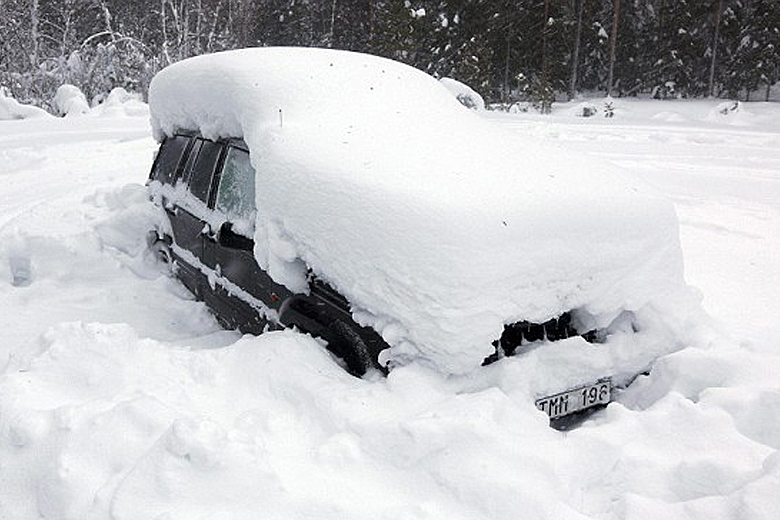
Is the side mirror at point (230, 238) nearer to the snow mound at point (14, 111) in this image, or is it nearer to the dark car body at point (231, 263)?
the dark car body at point (231, 263)

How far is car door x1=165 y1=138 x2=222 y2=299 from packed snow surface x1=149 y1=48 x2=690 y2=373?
0.30 m

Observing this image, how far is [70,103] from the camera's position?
1401cm

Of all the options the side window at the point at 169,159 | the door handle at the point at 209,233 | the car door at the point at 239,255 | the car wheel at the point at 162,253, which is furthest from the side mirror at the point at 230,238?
the car wheel at the point at 162,253

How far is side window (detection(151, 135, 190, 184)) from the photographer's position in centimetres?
506

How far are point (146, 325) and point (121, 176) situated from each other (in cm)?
466

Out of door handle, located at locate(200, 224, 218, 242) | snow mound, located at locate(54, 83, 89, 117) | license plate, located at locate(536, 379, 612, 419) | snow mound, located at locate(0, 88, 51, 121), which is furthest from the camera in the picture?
snow mound, located at locate(54, 83, 89, 117)

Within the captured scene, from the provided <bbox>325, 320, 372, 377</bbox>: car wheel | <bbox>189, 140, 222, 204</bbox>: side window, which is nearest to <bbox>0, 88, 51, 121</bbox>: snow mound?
<bbox>189, 140, 222, 204</bbox>: side window

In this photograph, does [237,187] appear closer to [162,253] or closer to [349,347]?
[349,347]

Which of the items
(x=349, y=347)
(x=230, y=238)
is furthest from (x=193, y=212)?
(x=349, y=347)

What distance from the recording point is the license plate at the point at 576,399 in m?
3.11

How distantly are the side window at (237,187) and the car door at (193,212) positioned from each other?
18 centimetres

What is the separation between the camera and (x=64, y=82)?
55.1 feet

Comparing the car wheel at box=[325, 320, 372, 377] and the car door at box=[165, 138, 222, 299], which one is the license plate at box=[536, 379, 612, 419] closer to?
the car wheel at box=[325, 320, 372, 377]

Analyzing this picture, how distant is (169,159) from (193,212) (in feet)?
2.89
